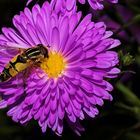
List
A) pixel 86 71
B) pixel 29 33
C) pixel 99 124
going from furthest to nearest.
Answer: pixel 99 124 < pixel 29 33 < pixel 86 71

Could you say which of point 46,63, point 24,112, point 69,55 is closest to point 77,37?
point 69,55

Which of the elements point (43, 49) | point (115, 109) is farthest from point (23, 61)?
point (115, 109)

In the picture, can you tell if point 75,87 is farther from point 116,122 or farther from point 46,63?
point 116,122

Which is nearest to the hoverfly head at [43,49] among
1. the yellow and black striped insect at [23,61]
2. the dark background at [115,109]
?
the yellow and black striped insect at [23,61]

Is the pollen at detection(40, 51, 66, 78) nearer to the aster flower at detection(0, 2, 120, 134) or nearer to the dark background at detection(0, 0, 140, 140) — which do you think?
the aster flower at detection(0, 2, 120, 134)

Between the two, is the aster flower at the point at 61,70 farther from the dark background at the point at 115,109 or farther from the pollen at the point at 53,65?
the dark background at the point at 115,109

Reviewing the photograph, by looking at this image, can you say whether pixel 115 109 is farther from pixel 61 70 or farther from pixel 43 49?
pixel 43 49
